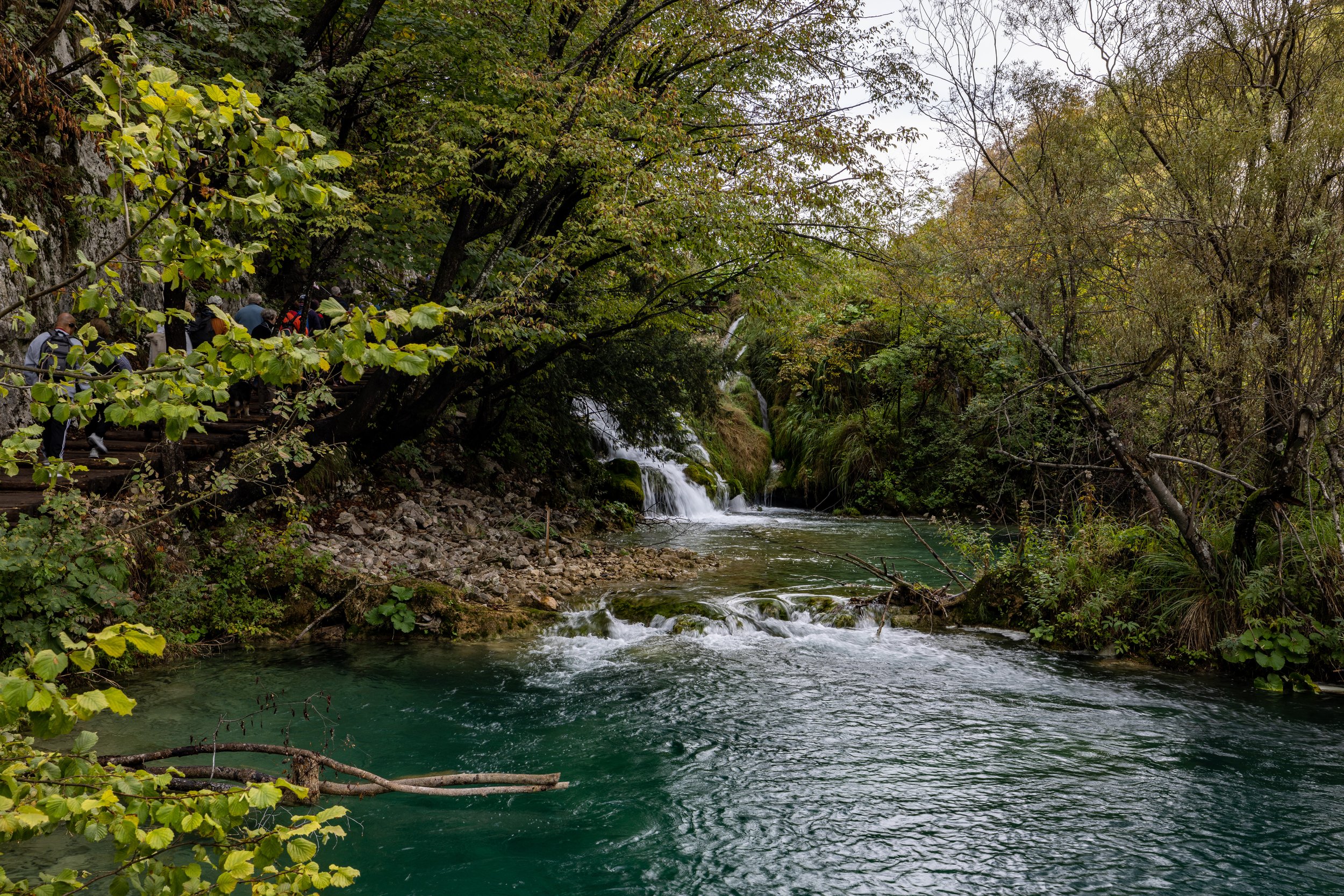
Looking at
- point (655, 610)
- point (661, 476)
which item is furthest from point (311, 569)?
point (661, 476)

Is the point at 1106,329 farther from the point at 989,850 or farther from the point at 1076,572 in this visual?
the point at 989,850

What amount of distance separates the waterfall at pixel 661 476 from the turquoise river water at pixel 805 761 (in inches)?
395

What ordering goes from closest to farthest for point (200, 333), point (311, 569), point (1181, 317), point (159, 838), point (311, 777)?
point (159, 838)
point (311, 777)
point (1181, 317)
point (311, 569)
point (200, 333)

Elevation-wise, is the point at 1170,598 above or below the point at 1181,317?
below

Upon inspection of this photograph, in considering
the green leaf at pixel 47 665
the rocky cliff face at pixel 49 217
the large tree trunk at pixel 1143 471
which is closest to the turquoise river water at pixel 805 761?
the large tree trunk at pixel 1143 471

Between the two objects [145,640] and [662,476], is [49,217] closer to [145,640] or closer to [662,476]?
[145,640]

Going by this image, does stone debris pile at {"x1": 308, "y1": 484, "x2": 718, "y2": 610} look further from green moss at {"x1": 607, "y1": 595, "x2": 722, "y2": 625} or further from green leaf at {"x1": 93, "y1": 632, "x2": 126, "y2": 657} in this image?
green leaf at {"x1": 93, "y1": 632, "x2": 126, "y2": 657}

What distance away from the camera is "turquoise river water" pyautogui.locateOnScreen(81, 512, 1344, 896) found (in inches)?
195

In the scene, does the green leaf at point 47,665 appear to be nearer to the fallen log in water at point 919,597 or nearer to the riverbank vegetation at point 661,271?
the riverbank vegetation at point 661,271

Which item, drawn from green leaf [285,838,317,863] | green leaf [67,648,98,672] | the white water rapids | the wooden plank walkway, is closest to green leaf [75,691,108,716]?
green leaf [67,648,98,672]

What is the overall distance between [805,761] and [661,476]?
47.7 feet

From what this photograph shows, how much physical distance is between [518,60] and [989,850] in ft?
34.0

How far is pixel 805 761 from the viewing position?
6477mm

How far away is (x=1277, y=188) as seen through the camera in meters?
7.74
